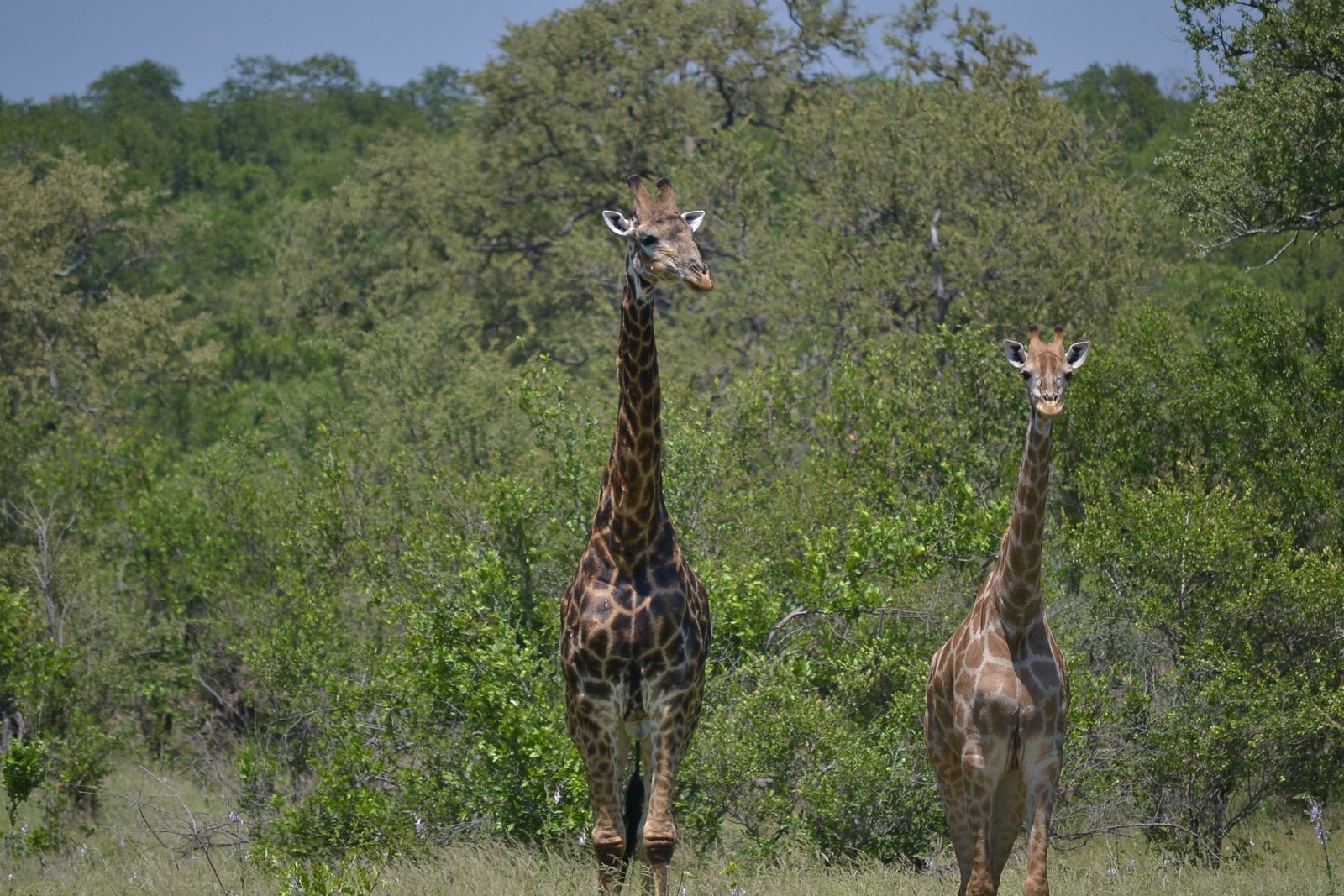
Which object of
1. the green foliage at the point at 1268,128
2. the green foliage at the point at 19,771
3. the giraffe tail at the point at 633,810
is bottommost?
the green foliage at the point at 19,771

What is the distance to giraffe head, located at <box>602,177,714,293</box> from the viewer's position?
23.0 ft

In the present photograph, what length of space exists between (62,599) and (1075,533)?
1278 cm

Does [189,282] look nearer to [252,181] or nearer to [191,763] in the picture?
[252,181]

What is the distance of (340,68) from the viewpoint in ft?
271

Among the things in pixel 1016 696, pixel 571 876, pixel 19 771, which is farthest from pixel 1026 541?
pixel 19 771

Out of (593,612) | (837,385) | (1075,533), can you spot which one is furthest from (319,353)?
(593,612)

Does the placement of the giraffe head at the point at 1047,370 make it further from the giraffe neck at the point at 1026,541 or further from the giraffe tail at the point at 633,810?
the giraffe tail at the point at 633,810

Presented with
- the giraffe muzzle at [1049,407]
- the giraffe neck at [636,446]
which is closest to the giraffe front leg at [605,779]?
the giraffe neck at [636,446]

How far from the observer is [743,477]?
→ 14.7 meters

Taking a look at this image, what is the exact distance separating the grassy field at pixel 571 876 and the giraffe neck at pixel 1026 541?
1.83m

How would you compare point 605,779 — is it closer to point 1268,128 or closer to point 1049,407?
point 1049,407

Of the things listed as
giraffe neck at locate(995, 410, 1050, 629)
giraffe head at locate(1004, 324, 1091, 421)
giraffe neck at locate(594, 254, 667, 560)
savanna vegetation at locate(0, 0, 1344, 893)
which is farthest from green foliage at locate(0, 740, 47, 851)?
giraffe head at locate(1004, 324, 1091, 421)

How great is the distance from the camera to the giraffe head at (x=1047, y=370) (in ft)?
22.3

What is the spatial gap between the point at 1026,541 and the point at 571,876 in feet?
11.6
